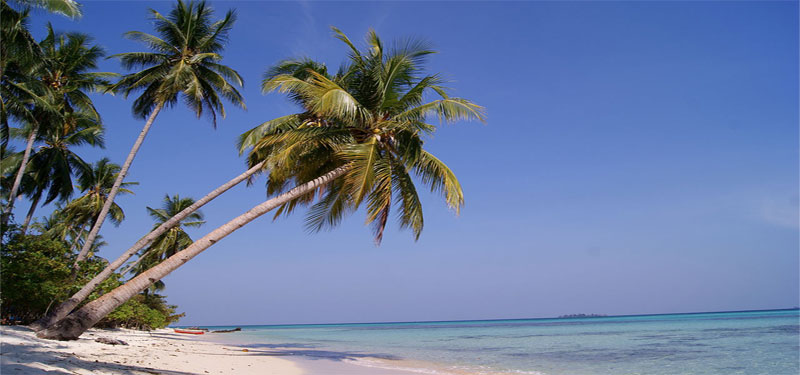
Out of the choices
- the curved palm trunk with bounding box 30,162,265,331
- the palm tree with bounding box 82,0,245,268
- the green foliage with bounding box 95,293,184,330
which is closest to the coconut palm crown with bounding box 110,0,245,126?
the palm tree with bounding box 82,0,245,268

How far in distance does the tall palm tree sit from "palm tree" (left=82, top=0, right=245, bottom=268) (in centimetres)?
535

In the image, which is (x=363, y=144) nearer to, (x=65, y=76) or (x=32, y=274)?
(x=32, y=274)

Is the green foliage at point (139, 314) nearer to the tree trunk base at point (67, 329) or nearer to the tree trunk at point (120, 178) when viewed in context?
the tree trunk at point (120, 178)

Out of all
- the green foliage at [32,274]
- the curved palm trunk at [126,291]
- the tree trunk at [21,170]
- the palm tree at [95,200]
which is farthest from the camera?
the palm tree at [95,200]

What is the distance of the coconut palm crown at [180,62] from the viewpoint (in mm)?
14461

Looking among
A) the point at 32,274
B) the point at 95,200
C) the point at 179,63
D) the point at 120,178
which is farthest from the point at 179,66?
the point at 95,200

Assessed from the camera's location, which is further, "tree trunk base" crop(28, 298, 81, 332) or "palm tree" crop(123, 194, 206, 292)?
"palm tree" crop(123, 194, 206, 292)

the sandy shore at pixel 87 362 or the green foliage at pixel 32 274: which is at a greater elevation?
the green foliage at pixel 32 274

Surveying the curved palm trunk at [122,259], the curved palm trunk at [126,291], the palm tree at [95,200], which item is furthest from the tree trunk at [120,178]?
the palm tree at [95,200]

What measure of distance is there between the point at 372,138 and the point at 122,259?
6.91 m

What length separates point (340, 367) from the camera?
1325 cm

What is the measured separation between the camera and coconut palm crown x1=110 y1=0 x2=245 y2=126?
47.4 feet

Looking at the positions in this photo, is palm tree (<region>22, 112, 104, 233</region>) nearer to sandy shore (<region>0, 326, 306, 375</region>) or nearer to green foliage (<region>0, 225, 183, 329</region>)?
green foliage (<region>0, 225, 183, 329</region>)

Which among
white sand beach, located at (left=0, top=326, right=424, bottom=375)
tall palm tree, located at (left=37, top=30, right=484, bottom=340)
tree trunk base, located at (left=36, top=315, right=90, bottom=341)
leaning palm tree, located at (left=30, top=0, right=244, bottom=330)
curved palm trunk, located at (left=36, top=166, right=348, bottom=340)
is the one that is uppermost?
leaning palm tree, located at (left=30, top=0, right=244, bottom=330)
